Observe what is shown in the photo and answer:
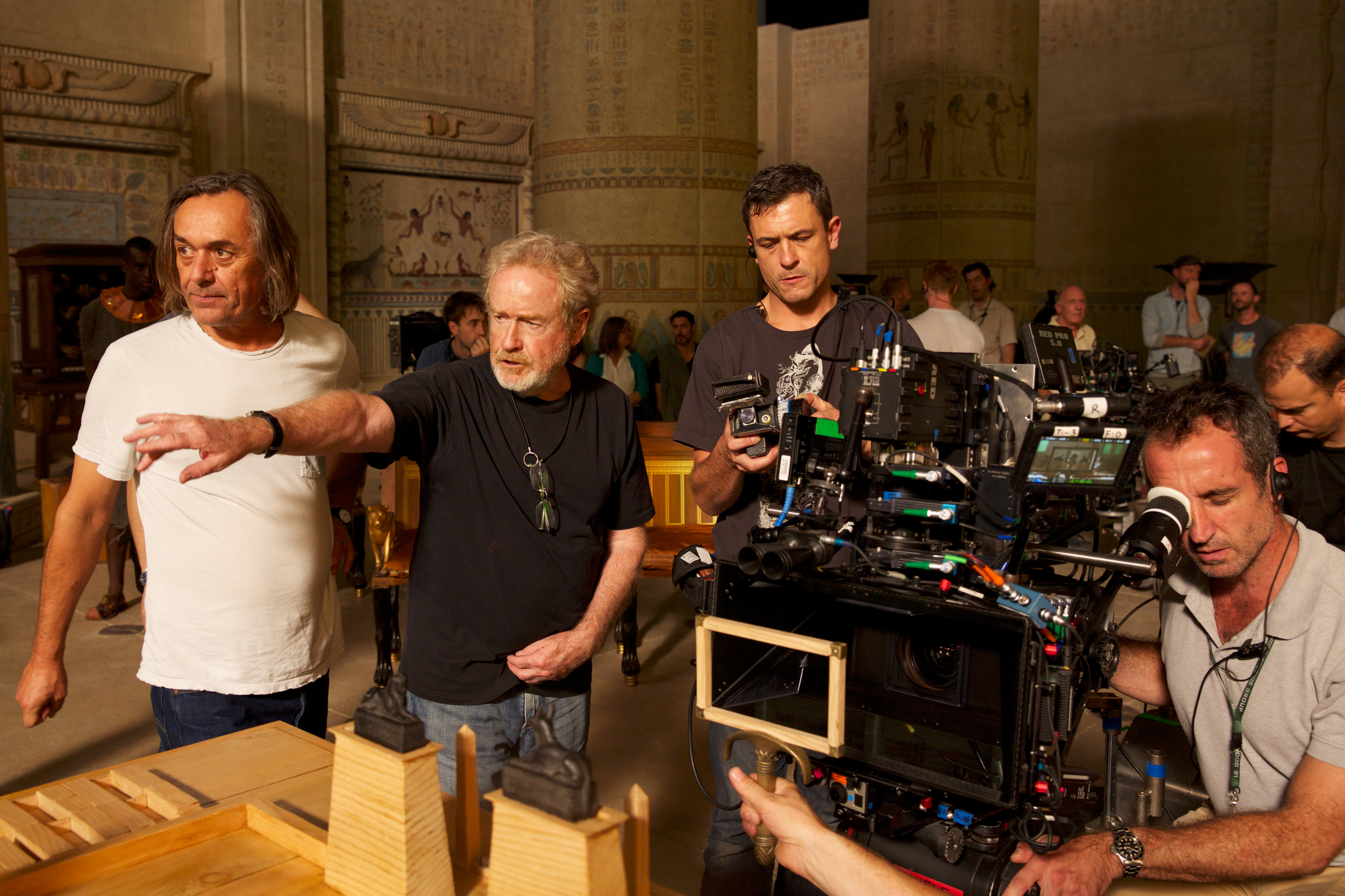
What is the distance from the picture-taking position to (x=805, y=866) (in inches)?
64.6

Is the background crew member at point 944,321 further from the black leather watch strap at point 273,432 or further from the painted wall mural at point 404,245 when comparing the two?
the painted wall mural at point 404,245

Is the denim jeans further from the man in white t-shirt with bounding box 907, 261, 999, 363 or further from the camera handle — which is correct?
the man in white t-shirt with bounding box 907, 261, 999, 363

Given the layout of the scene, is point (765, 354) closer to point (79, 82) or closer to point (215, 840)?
point (215, 840)

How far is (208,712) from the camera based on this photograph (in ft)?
6.88

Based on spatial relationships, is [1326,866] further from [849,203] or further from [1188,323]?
[849,203]

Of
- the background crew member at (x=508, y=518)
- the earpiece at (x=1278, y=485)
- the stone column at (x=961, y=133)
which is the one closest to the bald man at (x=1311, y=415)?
the earpiece at (x=1278, y=485)

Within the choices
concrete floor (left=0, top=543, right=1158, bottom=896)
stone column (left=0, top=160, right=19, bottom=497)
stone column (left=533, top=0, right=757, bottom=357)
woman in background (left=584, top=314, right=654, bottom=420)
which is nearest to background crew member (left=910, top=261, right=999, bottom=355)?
concrete floor (left=0, top=543, right=1158, bottom=896)

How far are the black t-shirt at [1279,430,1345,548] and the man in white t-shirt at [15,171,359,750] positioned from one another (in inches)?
116

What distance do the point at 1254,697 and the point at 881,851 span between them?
857 mm

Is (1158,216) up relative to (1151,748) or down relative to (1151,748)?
up

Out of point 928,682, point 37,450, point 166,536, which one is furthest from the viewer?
point 37,450

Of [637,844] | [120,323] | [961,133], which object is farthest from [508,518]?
[961,133]

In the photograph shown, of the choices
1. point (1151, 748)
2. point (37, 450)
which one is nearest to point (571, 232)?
point (37, 450)

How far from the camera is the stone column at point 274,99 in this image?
35.0 feet
